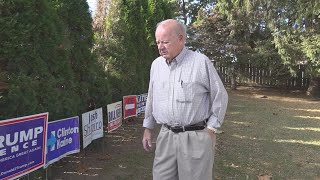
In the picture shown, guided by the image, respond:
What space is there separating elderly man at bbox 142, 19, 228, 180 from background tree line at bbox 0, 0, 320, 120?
5.99ft

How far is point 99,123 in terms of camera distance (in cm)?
609

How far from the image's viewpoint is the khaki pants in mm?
3049

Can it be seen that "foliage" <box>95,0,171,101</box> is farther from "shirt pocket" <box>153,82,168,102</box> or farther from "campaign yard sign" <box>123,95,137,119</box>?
"shirt pocket" <box>153,82,168,102</box>

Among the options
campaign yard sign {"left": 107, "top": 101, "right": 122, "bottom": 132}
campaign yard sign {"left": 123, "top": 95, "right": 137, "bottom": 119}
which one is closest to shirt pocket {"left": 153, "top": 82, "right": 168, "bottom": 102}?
campaign yard sign {"left": 107, "top": 101, "right": 122, "bottom": 132}

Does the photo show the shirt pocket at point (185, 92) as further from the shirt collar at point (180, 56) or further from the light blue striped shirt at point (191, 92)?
the shirt collar at point (180, 56)

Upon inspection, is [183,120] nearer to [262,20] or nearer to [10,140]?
[10,140]

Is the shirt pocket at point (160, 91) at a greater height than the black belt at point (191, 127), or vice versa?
the shirt pocket at point (160, 91)

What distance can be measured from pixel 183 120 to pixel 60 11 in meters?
3.77

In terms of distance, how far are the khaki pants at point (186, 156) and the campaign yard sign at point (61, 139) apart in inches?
64.7

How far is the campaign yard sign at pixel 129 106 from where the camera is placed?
317 inches

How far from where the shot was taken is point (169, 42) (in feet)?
9.95

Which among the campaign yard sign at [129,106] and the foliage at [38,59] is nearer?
the foliage at [38,59]

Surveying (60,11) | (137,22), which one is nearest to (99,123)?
(60,11)

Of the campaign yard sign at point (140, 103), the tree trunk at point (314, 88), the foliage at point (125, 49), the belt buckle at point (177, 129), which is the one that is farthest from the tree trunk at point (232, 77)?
the belt buckle at point (177, 129)
